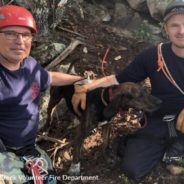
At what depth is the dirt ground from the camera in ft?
16.0

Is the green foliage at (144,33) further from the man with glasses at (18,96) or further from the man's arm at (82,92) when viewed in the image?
the man with glasses at (18,96)

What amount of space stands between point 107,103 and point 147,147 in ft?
3.04

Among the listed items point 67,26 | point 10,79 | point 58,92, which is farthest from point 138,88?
point 67,26

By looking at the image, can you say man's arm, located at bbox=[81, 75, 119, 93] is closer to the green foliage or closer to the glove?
the glove

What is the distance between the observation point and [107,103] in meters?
4.54

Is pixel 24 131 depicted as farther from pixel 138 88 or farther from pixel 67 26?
pixel 67 26

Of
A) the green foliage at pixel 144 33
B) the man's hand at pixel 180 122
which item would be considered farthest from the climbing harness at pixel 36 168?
the green foliage at pixel 144 33

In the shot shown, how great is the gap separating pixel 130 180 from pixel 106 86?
3.64ft

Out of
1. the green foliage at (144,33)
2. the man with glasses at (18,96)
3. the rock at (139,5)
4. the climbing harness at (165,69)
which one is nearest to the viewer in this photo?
the man with glasses at (18,96)

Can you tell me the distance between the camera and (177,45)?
15.2ft

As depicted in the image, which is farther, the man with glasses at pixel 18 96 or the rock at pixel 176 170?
the rock at pixel 176 170

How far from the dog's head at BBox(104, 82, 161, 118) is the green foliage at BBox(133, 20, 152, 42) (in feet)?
8.90

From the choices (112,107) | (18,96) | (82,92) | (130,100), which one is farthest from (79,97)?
(18,96)

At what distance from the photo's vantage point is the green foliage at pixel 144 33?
720 cm
